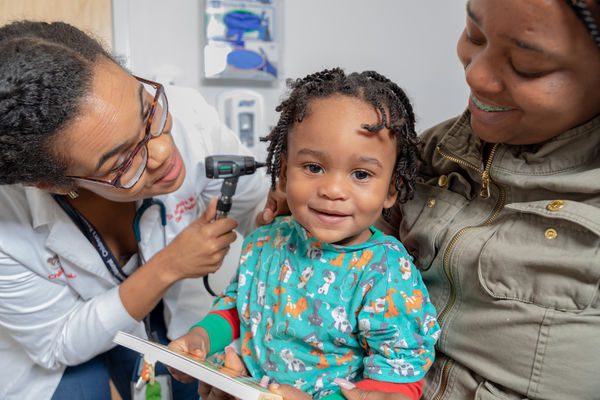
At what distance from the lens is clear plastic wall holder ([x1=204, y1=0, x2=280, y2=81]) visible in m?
1.94

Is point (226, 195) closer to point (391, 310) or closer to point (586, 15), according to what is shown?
point (391, 310)

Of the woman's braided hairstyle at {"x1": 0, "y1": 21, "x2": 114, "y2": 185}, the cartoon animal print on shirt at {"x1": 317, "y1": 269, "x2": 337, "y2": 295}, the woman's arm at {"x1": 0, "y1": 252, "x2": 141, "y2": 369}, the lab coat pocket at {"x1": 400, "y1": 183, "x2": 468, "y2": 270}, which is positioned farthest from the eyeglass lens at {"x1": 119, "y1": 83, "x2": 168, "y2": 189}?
the lab coat pocket at {"x1": 400, "y1": 183, "x2": 468, "y2": 270}

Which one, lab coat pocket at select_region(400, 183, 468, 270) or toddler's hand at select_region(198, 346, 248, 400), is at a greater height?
lab coat pocket at select_region(400, 183, 468, 270)

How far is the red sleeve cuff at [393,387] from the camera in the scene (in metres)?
0.86

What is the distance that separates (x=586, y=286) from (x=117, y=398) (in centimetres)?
127

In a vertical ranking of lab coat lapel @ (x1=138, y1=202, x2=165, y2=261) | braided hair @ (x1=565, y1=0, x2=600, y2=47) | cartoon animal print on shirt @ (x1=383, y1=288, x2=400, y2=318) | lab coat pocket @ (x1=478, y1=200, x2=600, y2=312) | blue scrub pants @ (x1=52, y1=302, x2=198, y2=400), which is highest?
braided hair @ (x1=565, y1=0, x2=600, y2=47)

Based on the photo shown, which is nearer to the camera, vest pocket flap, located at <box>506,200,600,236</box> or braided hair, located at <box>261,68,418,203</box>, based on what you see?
vest pocket flap, located at <box>506,200,600,236</box>

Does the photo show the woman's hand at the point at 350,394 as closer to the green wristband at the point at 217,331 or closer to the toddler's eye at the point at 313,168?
the green wristband at the point at 217,331

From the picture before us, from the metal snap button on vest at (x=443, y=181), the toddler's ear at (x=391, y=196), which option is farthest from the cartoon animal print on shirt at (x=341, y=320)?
the metal snap button on vest at (x=443, y=181)

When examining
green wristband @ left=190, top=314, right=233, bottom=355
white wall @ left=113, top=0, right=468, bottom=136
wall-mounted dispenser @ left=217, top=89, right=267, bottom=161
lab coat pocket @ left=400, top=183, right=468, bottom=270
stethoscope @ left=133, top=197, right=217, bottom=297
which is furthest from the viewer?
wall-mounted dispenser @ left=217, top=89, right=267, bottom=161

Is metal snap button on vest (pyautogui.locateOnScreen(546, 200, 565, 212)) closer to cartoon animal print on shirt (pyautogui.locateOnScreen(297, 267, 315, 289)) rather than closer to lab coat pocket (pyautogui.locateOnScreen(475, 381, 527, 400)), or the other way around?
lab coat pocket (pyautogui.locateOnScreen(475, 381, 527, 400))

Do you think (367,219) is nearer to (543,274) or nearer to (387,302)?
(387,302)

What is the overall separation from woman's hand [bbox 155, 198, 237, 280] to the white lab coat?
0.17m

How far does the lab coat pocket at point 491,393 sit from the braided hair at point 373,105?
1.25 ft
